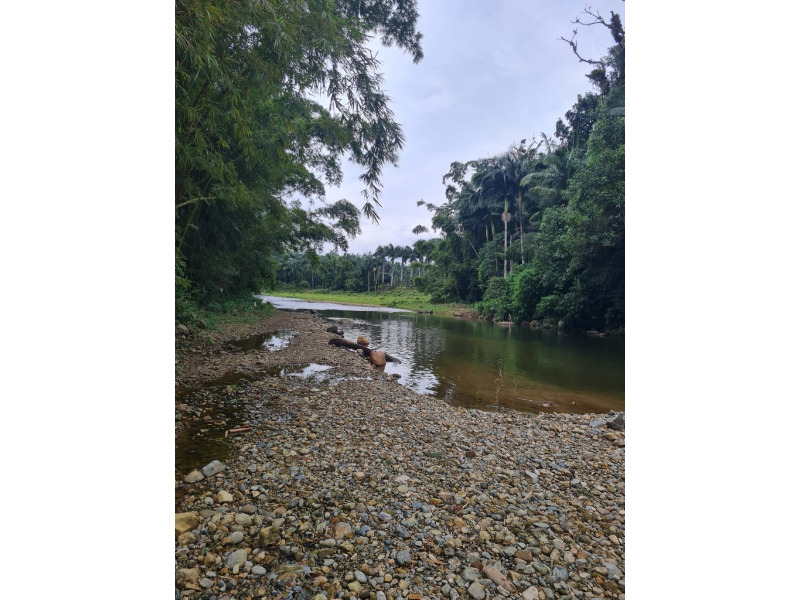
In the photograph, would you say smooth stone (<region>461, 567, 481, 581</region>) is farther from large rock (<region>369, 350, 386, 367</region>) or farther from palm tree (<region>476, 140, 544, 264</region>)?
palm tree (<region>476, 140, 544, 264</region>)

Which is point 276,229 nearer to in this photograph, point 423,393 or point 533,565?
point 423,393

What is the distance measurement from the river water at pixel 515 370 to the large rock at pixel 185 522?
338 cm

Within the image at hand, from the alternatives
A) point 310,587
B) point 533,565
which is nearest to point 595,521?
point 533,565

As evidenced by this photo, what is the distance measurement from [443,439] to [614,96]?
39.6 ft

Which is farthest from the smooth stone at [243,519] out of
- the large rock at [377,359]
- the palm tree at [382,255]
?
the palm tree at [382,255]

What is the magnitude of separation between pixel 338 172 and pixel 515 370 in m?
6.89

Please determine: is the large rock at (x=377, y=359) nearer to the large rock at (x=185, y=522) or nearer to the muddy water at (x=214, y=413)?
the muddy water at (x=214, y=413)

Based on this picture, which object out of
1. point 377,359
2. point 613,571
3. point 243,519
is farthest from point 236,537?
point 377,359

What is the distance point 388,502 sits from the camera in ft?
6.44

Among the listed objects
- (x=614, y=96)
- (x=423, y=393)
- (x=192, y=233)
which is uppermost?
(x=614, y=96)

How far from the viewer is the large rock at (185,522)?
1.62 meters

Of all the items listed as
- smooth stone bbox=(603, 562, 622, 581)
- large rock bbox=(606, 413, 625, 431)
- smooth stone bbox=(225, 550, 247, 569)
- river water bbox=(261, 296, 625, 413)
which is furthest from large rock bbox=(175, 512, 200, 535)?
large rock bbox=(606, 413, 625, 431)

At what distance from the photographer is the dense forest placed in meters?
2.83
